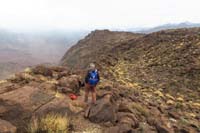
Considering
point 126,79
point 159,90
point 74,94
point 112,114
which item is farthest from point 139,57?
point 112,114

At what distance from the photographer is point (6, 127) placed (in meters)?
13.3

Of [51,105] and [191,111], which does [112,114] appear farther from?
[191,111]

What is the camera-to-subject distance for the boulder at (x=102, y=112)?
15.7 m

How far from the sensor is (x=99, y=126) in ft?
49.8

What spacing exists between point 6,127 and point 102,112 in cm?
406

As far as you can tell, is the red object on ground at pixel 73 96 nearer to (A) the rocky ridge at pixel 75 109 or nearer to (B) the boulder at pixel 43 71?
(A) the rocky ridge at pixel 75 109

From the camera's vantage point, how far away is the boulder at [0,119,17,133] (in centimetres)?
1311

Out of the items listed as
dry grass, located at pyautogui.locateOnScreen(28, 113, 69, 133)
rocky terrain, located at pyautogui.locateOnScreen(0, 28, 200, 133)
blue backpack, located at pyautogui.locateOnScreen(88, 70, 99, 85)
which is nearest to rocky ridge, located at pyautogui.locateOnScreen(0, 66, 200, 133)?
rocky terrain, located at pyautogui.locateOnScreen(0, 28, 200, 133)

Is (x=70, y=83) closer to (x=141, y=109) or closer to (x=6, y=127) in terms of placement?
(x=141, y=109)

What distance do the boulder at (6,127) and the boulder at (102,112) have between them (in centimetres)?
325

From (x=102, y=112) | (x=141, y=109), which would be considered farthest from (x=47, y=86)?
(x=141, y=109)

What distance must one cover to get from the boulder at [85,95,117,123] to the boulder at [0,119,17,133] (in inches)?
128

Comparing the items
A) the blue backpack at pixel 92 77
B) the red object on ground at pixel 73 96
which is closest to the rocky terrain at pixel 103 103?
the red object on ground at pixel 73 96

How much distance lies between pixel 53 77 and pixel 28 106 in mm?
6194
